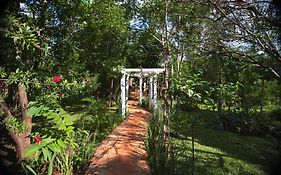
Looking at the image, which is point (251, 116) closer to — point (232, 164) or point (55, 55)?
point (232, 164)

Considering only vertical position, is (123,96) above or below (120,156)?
above

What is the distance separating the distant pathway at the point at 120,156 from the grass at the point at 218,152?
642 millimetres

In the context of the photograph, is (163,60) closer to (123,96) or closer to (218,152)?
(218,152)

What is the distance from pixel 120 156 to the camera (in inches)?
215

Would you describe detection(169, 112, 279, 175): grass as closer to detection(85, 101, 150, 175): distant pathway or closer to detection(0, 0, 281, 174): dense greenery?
detection(0, 0, 281, 174): dense greenery

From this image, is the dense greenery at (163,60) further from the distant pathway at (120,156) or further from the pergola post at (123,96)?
the pergola post at (123,96)

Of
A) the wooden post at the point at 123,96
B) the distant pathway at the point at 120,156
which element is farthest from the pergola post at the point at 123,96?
the distant pathway at the point at 120,156

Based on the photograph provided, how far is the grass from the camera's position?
524 centimetres

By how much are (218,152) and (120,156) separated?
2.76 meters

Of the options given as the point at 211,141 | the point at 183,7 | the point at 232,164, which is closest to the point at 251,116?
the point at 211,141

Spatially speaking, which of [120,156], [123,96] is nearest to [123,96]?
[123,96]

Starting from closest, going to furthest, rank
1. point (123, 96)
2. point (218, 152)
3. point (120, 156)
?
point (120, 156), point (218, 152), point (123, 96)

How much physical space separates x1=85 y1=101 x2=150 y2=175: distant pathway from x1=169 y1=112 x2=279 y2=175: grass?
25.3 inches

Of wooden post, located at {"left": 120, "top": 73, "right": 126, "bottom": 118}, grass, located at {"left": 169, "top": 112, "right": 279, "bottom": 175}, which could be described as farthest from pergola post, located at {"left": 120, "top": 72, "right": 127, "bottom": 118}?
grass, located at {"left": 169, "top": 112, "right": 279, "bottom": 175}
